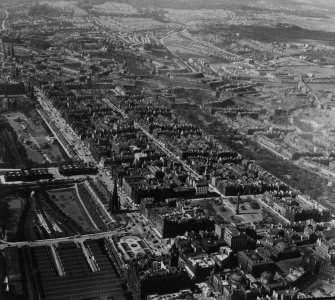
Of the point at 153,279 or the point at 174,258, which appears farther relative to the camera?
the point at 174,258

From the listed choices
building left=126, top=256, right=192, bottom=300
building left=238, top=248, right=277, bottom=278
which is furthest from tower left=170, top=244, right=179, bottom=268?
building left=238, top=248, right=277, bottom=278

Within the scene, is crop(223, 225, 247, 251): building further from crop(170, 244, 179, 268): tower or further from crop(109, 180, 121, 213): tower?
crop(109, 180, 121, 213): tower

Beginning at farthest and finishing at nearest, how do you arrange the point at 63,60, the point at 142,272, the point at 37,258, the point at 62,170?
the point at 63,60 < the point at 62,170 < the point at 37,258 < the point at 142,272

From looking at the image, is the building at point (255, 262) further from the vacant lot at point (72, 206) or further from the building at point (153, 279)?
the vacant lot at point (72, 206)

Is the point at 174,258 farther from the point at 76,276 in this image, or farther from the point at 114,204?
the point at 114,204

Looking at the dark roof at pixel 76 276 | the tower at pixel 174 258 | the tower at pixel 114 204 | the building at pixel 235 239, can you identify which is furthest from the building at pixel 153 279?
the tower at pixel 114 204

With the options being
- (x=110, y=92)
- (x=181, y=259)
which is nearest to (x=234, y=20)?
(x=110, y=92)

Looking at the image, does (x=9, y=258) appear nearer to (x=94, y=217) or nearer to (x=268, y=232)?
(x=94, y=217)

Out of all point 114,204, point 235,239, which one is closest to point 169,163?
point 114,204
